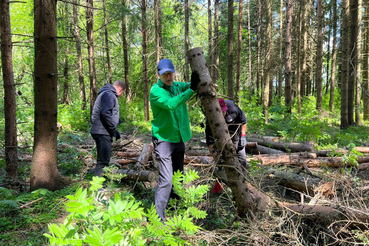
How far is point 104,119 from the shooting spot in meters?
4.29

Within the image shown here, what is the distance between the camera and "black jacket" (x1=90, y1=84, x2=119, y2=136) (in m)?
4.29

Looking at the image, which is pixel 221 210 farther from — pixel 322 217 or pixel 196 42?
pixel 196 42

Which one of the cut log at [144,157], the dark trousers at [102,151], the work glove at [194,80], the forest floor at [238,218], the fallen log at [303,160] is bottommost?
the forest floor at [238,218]

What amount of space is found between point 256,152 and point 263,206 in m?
4.16

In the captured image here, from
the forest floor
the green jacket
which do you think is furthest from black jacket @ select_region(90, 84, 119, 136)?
the green jacket

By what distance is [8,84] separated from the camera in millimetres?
4695

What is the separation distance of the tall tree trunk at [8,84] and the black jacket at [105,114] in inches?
67.2

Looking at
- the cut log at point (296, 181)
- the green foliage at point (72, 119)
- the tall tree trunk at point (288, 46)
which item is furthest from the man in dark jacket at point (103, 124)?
the tall tree trunk at point (288, 46)

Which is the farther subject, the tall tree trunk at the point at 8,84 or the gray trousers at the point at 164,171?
the tall tree trunk at the point at 8,84

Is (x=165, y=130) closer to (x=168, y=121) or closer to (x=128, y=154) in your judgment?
(x=168, y=121)

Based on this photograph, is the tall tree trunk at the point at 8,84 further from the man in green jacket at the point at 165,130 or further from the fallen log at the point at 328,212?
the fallen log at the point at 328,212

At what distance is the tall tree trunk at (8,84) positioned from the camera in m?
4.58

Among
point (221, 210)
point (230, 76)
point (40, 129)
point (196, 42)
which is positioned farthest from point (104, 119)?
point (196, 42)

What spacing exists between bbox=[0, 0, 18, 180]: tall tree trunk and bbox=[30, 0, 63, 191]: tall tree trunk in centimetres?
76
